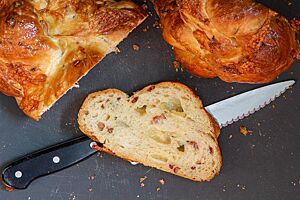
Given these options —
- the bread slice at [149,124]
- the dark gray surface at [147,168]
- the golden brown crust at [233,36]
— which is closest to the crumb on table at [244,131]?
the dark gray surface at [147,168]

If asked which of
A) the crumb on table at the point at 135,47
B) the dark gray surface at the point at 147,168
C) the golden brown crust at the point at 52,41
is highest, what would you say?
the golden brown crust at the point at 52,41

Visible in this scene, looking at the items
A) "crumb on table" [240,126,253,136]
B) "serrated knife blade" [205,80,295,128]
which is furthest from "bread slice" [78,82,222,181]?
"crumb on table" [240,126,253,136]

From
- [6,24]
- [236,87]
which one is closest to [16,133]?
[6,24]

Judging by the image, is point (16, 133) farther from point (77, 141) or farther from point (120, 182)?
point (120, 182)

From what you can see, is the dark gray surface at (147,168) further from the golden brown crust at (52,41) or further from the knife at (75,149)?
the golden brown crust at (52,41)

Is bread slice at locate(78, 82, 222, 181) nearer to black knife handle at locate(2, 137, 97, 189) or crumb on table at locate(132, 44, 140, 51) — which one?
black knife handle at locate(2, 137, 97, 189)

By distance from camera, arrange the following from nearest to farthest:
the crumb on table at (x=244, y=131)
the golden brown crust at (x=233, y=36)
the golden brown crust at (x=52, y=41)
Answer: the golden brown crust at (x=233, y=36), the golden brown crust at (x=52, y=41), the crumb on table at (x=244, y=131)

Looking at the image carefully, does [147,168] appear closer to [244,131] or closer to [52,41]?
[244,131]
